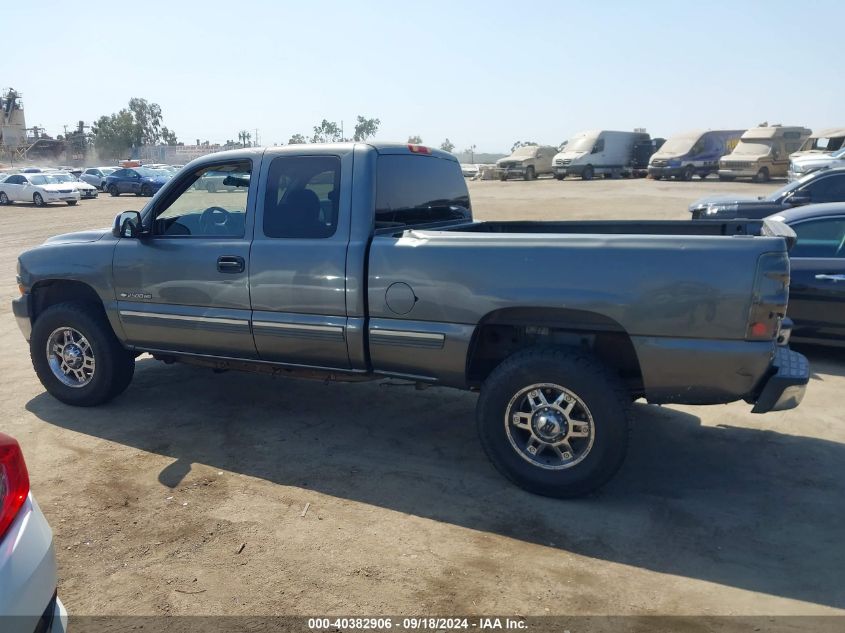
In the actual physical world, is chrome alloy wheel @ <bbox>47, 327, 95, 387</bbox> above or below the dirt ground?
above

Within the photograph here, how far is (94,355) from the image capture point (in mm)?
5379

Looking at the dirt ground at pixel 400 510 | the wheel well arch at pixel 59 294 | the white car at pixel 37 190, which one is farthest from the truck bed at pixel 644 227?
the white car at pixel 37 190

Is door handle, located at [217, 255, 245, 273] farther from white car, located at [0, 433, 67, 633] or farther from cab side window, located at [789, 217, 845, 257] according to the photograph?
cab side window, located at [789, 217, 845, 257]

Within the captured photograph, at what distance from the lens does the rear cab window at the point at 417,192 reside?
4.62m

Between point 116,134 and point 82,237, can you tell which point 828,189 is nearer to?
point 82,237

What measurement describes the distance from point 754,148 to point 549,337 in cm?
3049

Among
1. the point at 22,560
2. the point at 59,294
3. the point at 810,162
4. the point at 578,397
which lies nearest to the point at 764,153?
the point at 810,162

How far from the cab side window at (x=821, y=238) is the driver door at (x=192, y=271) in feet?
16.9

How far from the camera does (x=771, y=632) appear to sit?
2.89 meters

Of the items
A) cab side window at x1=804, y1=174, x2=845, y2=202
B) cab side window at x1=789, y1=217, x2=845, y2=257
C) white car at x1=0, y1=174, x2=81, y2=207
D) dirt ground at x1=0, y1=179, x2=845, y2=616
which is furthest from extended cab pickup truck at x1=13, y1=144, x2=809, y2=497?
white car at x1=0, y1=174, x2=81, y2=207

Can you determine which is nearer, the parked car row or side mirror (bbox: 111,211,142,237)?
side mirror (bbox: 111,211,142,237)

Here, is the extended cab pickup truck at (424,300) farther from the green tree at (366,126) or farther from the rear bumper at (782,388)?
the green tree at (366,126)

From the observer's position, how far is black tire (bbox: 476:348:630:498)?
3.83 meters

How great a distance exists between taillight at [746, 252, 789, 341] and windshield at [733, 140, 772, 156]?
99.2 feet
